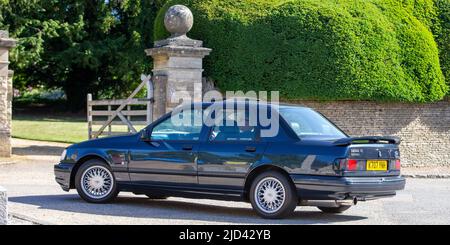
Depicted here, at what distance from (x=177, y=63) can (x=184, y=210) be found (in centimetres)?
780

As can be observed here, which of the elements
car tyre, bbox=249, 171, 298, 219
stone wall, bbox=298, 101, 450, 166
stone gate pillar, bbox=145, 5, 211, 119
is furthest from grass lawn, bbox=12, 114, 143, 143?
car tyre, bbox=249, 171, 298, 219

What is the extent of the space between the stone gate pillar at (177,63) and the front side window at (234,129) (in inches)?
302

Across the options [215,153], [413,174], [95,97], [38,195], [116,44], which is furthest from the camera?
[95,97]

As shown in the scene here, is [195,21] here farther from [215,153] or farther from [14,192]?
[215,153]

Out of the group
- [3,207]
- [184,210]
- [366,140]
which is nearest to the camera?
[3,207]

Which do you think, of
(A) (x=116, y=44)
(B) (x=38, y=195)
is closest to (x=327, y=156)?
(B) (x=38, y=195)

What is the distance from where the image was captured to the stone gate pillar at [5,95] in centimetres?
1903

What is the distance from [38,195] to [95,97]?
3477cm

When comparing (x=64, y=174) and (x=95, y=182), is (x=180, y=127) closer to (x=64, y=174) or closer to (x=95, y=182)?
(x=95, y=182)

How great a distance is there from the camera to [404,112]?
20312mm

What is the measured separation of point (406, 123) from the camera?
20328mm

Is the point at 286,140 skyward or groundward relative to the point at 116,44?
groundward

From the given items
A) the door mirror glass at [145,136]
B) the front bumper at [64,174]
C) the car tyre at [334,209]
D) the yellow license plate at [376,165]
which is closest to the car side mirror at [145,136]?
the door mirror glass at [145,136]

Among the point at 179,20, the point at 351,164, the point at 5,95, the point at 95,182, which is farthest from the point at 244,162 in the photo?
the point at 5,95
